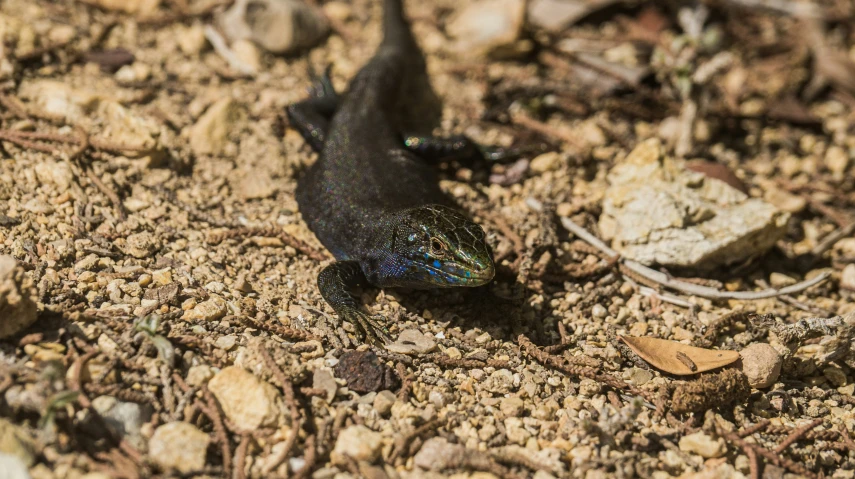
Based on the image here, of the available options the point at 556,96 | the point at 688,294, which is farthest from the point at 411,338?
the point at 556,96

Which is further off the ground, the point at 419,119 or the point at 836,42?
the point at 419,119

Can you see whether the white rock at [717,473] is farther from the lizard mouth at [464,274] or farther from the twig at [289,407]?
the twig at [289,407]

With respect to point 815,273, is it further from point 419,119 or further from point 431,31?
point 431,31

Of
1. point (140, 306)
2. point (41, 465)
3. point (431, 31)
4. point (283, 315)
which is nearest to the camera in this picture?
point (41, 465)

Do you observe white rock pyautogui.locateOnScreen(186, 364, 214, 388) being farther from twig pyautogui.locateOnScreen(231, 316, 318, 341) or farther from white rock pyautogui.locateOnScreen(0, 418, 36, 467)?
white rock pyautogui.locateOnScreen(0, 418, 36, 467)

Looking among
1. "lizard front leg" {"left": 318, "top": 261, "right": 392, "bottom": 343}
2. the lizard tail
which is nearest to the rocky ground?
"lizard front leg" {"left": 318, "top": 261, "right": 392, "bottom": 343}

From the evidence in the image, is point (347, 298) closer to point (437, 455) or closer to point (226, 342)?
point (226, 342)
